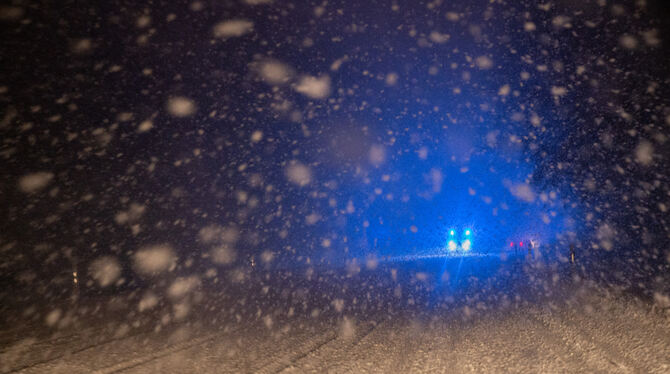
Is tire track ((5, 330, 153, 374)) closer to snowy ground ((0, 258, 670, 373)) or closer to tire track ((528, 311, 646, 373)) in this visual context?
snowy ground ((0, 258, 670, 373))

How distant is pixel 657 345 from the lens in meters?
2.93

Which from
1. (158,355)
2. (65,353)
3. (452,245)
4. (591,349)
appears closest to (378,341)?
(591,349)

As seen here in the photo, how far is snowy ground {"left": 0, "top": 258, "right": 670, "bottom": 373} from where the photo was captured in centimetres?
275

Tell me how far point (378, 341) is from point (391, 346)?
0.58 ft

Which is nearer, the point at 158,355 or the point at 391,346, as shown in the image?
the point at 158,355

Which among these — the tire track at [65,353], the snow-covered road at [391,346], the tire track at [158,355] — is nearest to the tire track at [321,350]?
the snow-covered road at [391,346]

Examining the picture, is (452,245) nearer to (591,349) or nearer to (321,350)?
(591,349)

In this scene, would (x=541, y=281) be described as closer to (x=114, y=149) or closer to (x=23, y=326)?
(x=23, y=326)

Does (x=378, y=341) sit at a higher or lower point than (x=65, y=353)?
higher

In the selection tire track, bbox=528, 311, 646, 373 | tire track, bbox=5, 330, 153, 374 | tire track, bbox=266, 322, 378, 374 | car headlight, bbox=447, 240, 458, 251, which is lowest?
car headlight, bbox=447, 240, 458, 251

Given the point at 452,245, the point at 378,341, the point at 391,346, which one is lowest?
the point at 452,245

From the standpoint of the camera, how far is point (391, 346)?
130 inches

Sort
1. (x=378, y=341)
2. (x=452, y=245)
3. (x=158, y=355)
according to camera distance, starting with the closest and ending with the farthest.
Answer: (x=158, y=355) < (x=378, y=341) < (x=452, y=245)

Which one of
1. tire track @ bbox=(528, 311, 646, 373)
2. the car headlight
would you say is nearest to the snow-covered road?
tire track @ bbox=(528, 311, 646, 373)
